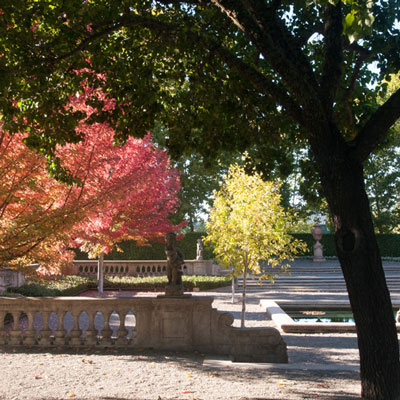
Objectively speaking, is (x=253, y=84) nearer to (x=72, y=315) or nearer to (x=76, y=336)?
(x=72, y=315)

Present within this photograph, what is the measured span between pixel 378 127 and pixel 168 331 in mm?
5790

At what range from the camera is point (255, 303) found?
1830 cm

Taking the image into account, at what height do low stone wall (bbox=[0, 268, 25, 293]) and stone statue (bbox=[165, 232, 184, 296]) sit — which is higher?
stone statue (bbox=[165, 232, 184, 296])

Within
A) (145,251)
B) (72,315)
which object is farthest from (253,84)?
(145,251)

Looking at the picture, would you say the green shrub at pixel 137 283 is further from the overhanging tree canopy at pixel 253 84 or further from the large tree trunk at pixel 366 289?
the large tree trunk at pixel 366 289

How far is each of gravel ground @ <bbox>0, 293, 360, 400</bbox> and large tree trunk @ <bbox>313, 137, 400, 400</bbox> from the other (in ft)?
5.49

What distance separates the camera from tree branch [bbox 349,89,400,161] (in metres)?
4.40

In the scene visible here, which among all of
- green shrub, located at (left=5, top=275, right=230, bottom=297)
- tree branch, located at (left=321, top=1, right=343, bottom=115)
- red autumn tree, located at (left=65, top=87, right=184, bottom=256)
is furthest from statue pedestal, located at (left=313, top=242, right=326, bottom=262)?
tree branch, located at (left=321, top=1, right=343, bottom=115)

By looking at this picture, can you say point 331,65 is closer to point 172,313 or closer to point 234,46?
point 234,46

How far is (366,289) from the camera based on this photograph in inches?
167

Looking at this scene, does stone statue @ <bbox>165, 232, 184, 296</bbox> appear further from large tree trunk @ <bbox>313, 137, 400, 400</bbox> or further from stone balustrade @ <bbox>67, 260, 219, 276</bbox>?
stone balustrade @ <bbox>67, 260, 219, 276</bbox>

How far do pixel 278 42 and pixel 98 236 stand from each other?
15.4 m

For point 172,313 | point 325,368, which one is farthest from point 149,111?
point 325,368

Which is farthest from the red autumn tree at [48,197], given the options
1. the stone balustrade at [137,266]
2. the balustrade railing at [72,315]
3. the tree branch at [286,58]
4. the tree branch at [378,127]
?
the stone balustrade at [137,266]
